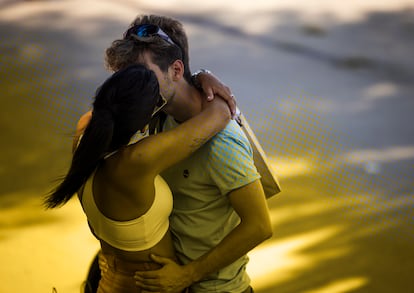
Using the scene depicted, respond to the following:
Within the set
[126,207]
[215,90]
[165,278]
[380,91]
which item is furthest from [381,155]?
[126,207]

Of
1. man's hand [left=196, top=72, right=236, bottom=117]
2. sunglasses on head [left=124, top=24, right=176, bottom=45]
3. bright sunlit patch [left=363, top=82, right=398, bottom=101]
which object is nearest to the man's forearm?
man's hand [left=196, top=72, right=236, bottom=117]

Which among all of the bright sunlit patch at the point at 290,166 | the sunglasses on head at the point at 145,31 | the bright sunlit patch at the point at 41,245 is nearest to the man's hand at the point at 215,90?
the sunglasses on head at the point at 145,31

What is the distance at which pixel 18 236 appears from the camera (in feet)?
9.18

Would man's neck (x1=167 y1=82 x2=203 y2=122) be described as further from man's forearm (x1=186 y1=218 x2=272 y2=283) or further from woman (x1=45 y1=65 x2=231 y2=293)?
man's forearm (x1=186 y1=218 x2=272 y2=283)

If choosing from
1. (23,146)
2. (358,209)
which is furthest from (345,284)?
(23,146)

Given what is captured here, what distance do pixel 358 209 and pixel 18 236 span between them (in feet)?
4.84

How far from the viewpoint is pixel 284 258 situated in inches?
106

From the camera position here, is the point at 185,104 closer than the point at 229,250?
No

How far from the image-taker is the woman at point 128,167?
1365 mm

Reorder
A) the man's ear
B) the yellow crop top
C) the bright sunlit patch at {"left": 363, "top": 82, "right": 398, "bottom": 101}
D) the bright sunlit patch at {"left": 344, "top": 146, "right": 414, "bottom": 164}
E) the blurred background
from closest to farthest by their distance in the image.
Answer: the yellow crop top
the man's ear
the blurred background
the bright sunlit patch at {"left": 344, "top": 146, "right": 414, "bottom": 164}
the bright sunlit patch at {"left": 363, "top": 82, "right": 398, "bottom": 101}

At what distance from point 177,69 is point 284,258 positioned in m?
1.32

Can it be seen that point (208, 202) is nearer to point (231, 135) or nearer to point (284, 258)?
point (231, 135)

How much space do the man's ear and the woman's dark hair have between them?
0.17m

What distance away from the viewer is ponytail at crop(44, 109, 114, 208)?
4.41 feet
